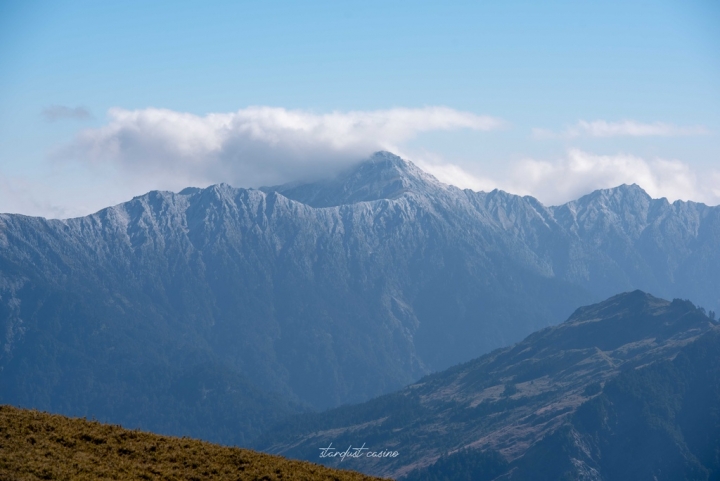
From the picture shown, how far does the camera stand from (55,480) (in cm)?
6322

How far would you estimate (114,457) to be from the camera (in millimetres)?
70812

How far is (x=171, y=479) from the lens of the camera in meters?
69.0

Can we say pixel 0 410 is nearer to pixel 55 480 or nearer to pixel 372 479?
pixel 55 480

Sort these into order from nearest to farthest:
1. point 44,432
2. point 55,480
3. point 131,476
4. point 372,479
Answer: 1. point 55,480
2. point 131,476
3. point 44,432
4. point 372,479

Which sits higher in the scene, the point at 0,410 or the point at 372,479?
the point at 0,410

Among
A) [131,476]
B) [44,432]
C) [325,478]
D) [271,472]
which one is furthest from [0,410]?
[325,478]

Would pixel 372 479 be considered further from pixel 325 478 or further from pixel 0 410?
pixel 0 410

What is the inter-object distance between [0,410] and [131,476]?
16100 millimetres

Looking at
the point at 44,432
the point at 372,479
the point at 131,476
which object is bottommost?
the point at 372,479

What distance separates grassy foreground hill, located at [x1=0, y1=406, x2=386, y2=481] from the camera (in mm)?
65875

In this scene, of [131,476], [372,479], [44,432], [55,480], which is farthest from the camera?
[372,479]

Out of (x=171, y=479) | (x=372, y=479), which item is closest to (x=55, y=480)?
(x=171, y=479)

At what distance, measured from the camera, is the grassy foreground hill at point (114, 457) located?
65.9 meters

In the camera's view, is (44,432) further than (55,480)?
Yes
